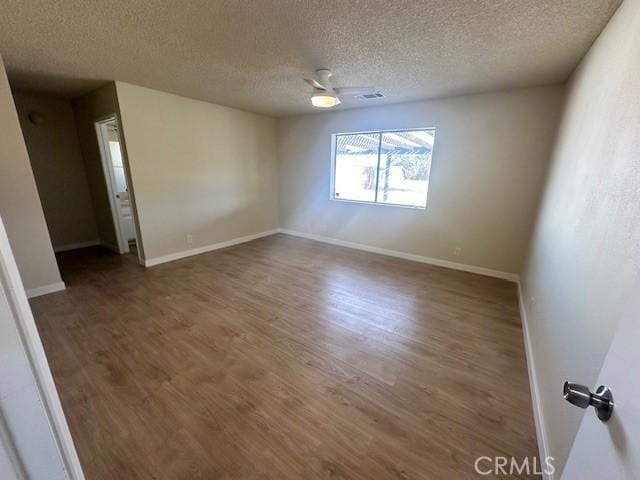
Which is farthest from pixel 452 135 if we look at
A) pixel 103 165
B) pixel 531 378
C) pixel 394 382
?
pixel 103 165

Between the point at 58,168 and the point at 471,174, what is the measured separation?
247 inches

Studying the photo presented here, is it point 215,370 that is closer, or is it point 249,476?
point 249,476

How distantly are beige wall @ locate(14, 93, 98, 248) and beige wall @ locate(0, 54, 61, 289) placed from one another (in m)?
1.73

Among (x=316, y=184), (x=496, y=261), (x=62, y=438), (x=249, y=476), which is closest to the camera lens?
(x=62, y=438)

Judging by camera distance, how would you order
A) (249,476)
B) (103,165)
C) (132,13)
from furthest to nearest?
(103,165)
(132,13)
(249,476)

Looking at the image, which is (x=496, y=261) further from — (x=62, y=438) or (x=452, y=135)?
(x=62, y=438)

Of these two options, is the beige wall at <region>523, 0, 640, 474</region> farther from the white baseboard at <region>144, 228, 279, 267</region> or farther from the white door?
the white baseboard at <region>144, 228, 279, 267</region>

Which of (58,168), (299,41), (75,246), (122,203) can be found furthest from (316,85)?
(75,246)

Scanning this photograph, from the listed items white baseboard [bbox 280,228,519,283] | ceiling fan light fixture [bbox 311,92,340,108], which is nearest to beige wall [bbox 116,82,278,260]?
white baseboard [bbox 280,228,519,283]

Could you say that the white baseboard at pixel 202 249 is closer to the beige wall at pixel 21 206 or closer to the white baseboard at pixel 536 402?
the beige wall at pixel 21 206

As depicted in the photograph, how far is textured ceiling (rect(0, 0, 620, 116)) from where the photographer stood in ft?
5.50

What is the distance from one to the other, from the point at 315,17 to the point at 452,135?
2603mm

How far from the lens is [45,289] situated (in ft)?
9.90

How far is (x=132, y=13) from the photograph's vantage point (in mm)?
1758
